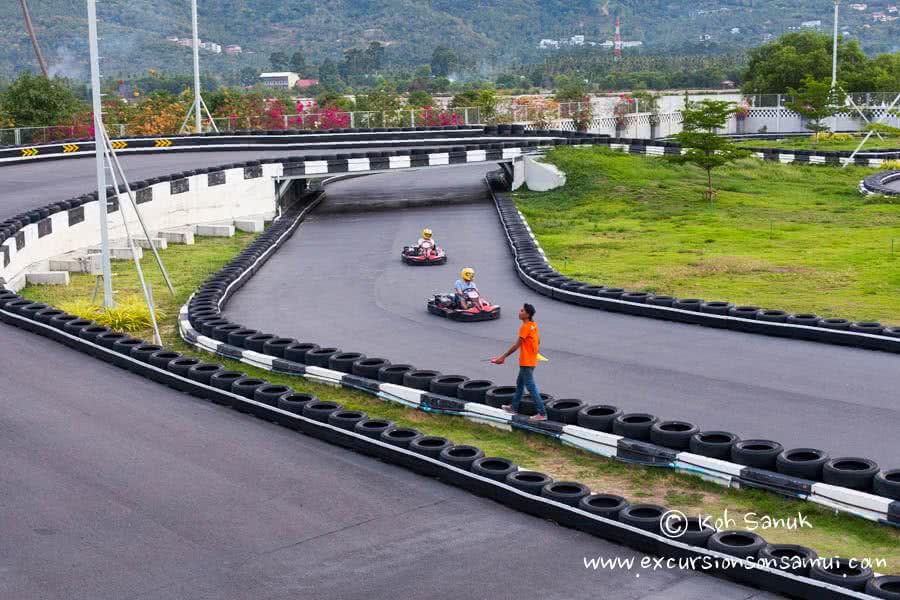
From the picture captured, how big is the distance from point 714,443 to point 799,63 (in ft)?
198

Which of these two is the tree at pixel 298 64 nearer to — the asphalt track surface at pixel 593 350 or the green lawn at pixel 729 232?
the green lawn at pixel 729 232

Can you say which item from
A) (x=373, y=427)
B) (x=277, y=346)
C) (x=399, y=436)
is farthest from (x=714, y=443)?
(x=277, y=346)

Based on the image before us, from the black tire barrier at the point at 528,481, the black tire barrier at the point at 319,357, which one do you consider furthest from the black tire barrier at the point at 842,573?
the black tire barrier at the point at 319,357

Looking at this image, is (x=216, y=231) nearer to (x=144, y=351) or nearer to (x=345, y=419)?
(x=144, y=351)

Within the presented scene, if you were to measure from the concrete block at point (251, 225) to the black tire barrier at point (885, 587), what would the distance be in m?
20.3

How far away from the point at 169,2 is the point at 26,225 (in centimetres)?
14817

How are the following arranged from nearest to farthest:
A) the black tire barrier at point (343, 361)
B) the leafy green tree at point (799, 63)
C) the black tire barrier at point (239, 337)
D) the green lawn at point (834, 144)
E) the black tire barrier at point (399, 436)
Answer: the black tire barrier at point (399, 436) < the black tire barrier at point (343, 361) < the black tire barrier at point (239, 337) < the green lawn at point (834, 144) < the leafy green tree at point (799, 63)

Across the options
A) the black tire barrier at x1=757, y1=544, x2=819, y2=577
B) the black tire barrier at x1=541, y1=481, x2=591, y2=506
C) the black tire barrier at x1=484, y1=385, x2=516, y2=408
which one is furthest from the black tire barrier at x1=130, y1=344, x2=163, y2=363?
the black tire barrier at x1=757, y1=544, x2=819, y2=577

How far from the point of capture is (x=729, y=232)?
23250mm

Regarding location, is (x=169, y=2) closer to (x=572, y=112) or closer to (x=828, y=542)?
(x=572, y=112)

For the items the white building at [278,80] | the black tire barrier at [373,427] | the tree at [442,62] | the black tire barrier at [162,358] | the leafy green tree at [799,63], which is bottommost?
the black tire barrier at [373,427]

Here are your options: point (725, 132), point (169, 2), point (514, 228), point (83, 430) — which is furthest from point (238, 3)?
point (83, 430)

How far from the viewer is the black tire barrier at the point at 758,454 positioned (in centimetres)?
905

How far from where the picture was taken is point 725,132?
64375mm
